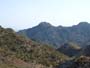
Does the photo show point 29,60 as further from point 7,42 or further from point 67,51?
point 67,51

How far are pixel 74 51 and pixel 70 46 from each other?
36.8 feet

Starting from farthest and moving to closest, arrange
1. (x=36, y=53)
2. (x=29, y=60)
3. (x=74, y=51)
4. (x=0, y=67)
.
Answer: (x=74, y=51) → (x=36, y=53) → (x=29, y=60) → (x=0, y=67)

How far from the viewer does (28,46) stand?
275 feet

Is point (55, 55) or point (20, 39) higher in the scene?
point (20, 39)

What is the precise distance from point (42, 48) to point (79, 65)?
36.1 metres

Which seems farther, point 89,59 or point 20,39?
point 20,39

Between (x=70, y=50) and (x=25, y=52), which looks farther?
(x=70, y=50)

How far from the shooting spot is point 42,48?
8825 centimetres

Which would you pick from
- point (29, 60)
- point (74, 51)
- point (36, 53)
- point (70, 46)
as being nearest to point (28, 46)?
point (36, 53)

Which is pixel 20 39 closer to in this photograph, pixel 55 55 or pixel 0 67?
pixel 55 55

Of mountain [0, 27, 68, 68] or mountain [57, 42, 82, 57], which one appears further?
mountain [57, 42, 82, 57]

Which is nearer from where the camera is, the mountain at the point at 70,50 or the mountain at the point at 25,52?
the mountain at the point at 25,52

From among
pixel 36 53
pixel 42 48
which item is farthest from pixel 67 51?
pixel 36 53

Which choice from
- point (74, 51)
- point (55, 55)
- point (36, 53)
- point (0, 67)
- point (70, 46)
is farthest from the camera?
point (70, 46)
